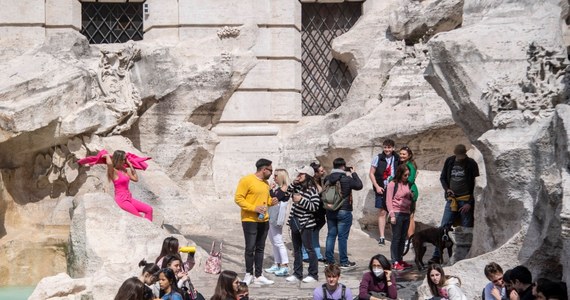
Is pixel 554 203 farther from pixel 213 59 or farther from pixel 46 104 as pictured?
pixel 213 59

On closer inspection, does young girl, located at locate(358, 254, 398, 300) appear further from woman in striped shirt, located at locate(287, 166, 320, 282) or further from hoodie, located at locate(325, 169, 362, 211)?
hoodie, located at locate(325, 169, 362, 211)

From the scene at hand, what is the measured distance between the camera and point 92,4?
18703 mm

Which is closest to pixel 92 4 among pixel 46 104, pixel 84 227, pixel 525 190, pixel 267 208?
pixel 46 104

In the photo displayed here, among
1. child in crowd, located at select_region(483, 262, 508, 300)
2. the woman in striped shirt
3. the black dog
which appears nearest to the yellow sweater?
the woman in striped shirt

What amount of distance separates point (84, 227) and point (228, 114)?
6571 millimetres

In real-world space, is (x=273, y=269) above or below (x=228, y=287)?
below

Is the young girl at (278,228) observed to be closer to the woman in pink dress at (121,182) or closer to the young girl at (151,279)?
the woman in pink dress at (121,182)

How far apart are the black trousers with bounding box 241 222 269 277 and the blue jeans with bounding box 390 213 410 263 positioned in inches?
60.9

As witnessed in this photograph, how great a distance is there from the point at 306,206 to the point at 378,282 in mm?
2206

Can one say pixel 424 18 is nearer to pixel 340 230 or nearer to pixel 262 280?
pixel 340 230

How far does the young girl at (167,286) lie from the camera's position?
8008 mm

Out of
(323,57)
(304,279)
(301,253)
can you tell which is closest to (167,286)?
(304,279)

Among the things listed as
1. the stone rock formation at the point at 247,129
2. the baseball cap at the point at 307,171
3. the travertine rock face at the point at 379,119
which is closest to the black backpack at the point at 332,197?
the baseball cap at the point at 307,171

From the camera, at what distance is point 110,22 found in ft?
61.7
